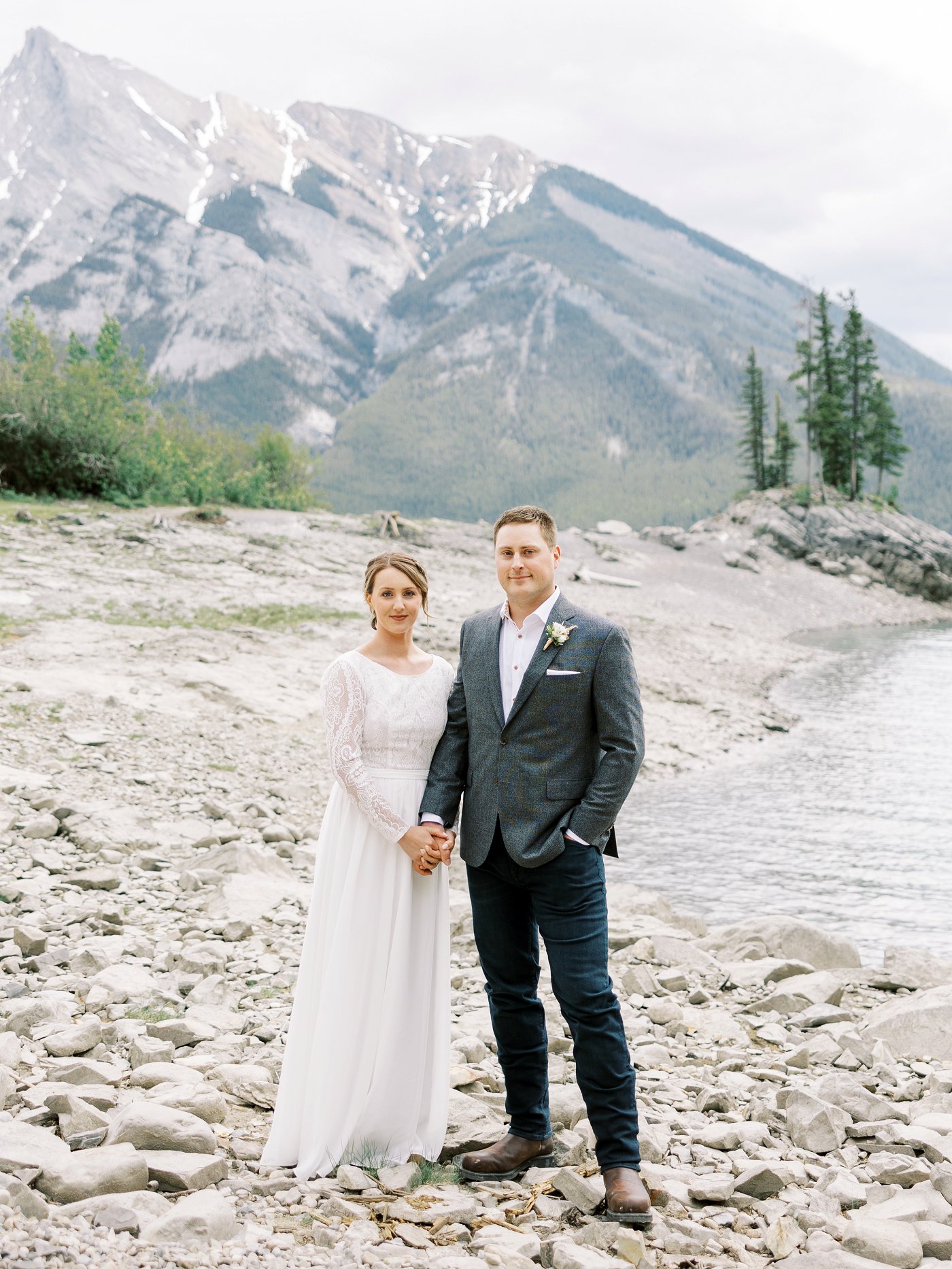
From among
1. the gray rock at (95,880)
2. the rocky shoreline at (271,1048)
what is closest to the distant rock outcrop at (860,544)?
the rocky shoreline at (271,1048)

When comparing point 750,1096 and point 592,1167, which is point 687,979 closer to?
point 750,1096

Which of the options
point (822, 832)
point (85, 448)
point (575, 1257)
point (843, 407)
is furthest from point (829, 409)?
point (575, 1257)

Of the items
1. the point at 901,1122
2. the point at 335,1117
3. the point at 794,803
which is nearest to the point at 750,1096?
the point at 901,1122

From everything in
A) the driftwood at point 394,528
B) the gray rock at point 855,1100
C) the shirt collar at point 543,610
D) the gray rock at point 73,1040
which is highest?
the driftwood at point 394,528

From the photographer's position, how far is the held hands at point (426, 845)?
441 centimetres

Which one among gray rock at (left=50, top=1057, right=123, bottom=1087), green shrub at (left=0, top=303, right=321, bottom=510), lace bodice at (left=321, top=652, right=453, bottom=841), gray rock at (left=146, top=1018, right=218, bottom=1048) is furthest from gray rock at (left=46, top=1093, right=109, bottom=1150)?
green shrub at (left=0, top=303, right=321, bottom=510)

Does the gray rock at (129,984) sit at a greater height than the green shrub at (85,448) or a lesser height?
lesser

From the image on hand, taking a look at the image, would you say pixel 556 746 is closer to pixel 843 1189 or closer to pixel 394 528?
pixel 843 1189

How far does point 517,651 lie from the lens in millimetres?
4449

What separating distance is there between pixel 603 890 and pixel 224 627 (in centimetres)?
1707

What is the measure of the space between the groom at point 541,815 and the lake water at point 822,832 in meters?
6.44

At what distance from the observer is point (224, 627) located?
20.4m

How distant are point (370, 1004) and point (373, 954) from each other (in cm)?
23

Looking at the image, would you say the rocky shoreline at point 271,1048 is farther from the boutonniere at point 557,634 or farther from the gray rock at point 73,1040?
the boutonniere at point 557,634
